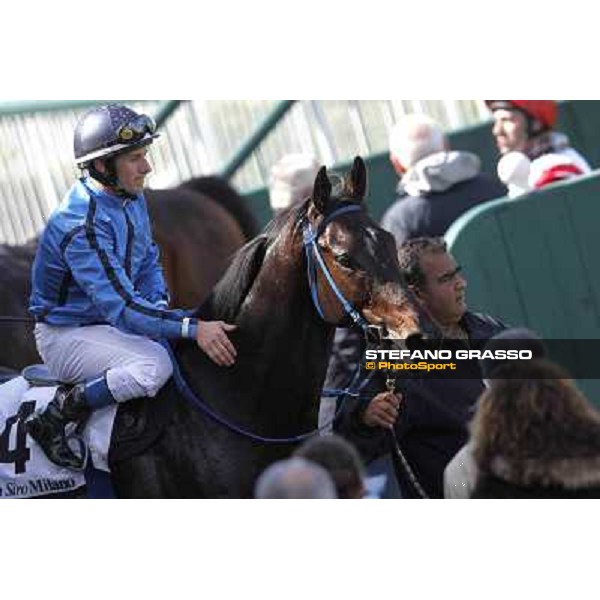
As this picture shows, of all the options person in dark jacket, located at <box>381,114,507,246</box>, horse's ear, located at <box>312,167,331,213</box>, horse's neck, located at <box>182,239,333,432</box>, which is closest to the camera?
horse's ear, located at <box>312,167,331,213</box>

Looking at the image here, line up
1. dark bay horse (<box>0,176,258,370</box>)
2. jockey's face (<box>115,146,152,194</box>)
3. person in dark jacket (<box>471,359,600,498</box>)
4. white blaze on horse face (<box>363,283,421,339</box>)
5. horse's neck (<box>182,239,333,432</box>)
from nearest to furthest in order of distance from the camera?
person in dark jacket (<box>471,359,600,498</box>) → white blaze on horse face (<box>363,283,421,339</box>) → horse's neck (<box>182,239,333,432</box>) → jockey's face (<box>115,146,152,194</box>) → dark bay horse (<box>0,176,258,370</box>)

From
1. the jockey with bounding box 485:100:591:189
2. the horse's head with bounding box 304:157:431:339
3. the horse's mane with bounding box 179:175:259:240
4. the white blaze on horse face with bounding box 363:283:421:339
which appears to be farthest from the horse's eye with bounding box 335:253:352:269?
the horse's mane with bounding box 179:175:259:240

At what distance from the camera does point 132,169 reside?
7.88m

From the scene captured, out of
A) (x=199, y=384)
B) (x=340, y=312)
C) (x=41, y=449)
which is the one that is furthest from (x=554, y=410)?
(x=41, y=449)

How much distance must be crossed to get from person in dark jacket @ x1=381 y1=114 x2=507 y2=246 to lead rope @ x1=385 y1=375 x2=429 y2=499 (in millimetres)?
1129

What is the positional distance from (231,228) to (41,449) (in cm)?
300

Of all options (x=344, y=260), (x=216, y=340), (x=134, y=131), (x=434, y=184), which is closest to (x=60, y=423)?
(x=216, y=340)

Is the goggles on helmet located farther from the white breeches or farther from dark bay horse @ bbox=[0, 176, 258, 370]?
dark bay horse @ bbox=[0, 176, 258, 370]

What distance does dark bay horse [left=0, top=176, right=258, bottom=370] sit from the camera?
9.79m

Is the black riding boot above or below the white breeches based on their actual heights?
below

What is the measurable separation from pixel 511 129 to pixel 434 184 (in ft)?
1.89

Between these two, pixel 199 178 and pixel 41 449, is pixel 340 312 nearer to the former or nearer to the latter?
pixel 41 449

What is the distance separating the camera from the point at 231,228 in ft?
35.4

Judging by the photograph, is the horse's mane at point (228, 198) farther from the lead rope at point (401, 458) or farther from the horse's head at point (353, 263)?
the horse's head at point (353, 263)
